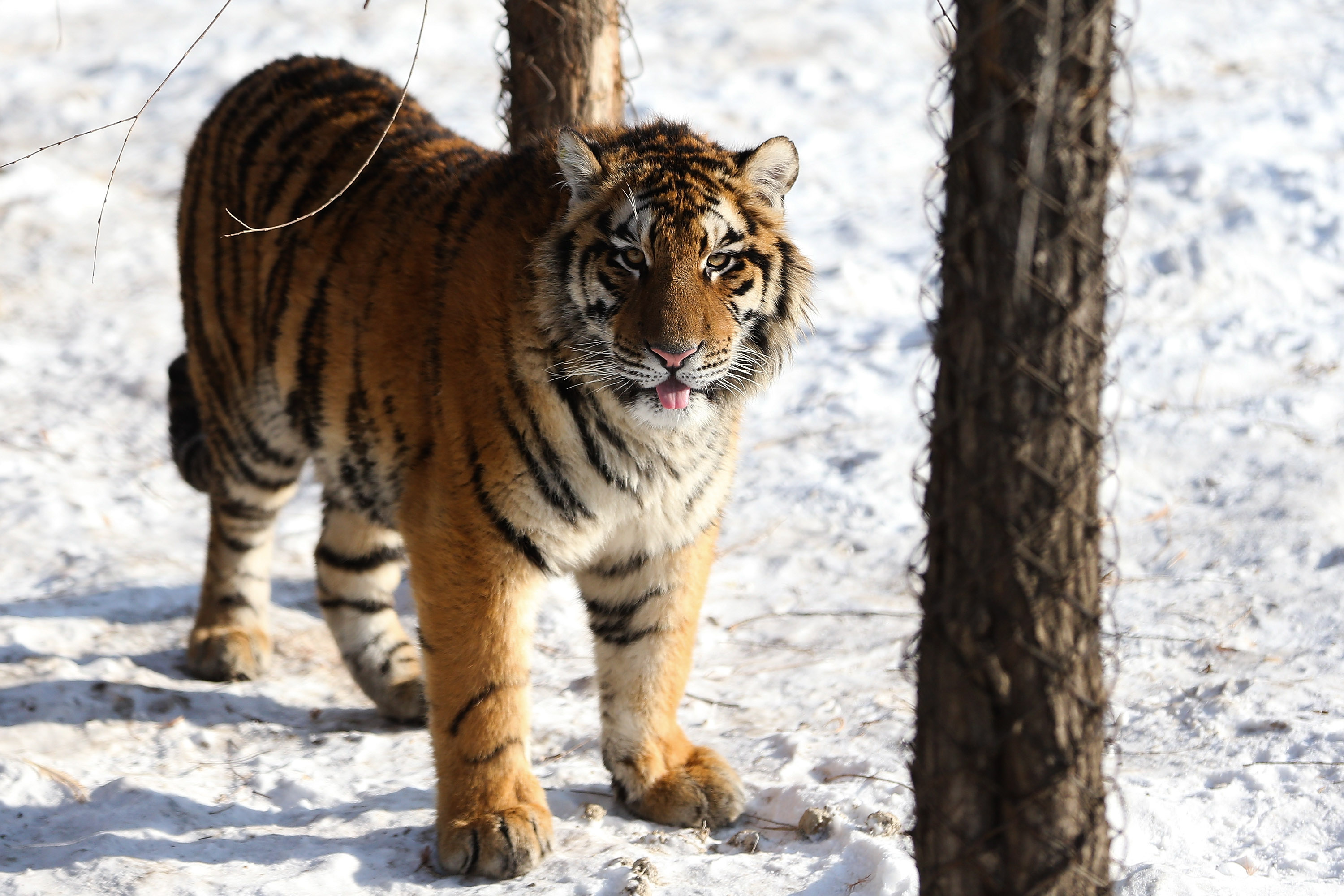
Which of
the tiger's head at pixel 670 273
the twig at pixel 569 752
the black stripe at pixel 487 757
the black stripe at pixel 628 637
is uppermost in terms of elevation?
the tiger's head at pixel 670 273

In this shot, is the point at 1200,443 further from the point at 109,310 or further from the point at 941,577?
the point at 109,310

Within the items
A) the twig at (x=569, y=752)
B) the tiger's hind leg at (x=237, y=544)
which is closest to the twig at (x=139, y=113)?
the tiger's hind leg at (x=237, y=544)

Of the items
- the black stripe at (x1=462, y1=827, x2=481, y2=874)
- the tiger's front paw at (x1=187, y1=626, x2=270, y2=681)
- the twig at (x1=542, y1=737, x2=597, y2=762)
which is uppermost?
the tiger's front paw at (x1=187, y1=626, x2=270, y2=681)

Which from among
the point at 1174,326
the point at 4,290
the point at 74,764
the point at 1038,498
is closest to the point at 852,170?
the point at 1174,326

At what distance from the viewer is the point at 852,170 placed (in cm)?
806

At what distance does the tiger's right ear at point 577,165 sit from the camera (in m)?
2.98

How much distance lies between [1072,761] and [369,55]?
821 centimetres

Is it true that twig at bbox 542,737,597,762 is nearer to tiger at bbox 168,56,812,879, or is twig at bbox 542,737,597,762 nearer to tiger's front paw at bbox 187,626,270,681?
tiger at bbox 168,56,812,879

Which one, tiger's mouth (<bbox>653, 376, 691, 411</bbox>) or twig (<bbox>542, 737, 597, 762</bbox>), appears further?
twig (<bbox>542, 737, 597, 762</bbox>)

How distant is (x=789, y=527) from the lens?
502cm

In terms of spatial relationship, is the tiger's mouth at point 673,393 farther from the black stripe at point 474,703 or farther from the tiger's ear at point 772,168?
the black stripe at point 474,703

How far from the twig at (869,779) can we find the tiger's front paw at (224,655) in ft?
6.29

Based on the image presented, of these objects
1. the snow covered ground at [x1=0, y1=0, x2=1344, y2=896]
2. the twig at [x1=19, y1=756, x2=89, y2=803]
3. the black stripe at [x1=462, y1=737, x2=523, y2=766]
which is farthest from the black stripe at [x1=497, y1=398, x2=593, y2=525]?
the twig at [x1=19, y1=756, x2=89, y2=803]

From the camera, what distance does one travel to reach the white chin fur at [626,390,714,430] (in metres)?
2.94
